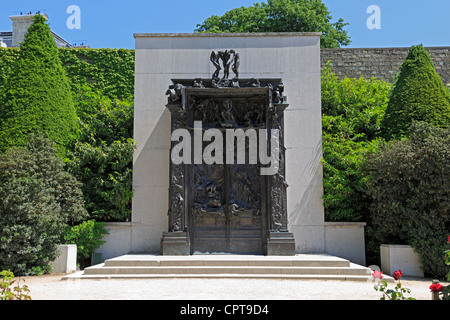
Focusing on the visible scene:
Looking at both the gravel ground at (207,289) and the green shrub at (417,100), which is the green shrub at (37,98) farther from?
the green shrub at (417,100)

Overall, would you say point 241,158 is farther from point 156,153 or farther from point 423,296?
point 423,296

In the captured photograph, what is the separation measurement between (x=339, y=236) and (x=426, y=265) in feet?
7.14

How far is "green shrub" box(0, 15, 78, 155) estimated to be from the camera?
1098cm

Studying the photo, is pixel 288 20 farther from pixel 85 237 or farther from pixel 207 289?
pixel 207 289

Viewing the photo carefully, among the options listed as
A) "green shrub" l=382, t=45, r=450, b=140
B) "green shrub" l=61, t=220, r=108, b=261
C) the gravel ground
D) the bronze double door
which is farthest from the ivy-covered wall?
"green shrub" l=382, t=45, r=450, b=140

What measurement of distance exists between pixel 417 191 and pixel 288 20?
17.8 metres

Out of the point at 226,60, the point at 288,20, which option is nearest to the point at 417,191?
the point at 226,60

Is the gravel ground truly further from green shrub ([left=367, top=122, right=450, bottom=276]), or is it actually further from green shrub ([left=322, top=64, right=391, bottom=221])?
green shrub ([left=322, top=64, right=391, bottom=221])

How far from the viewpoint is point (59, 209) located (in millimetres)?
9398

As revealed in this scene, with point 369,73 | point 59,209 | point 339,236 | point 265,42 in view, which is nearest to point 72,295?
point 59,209

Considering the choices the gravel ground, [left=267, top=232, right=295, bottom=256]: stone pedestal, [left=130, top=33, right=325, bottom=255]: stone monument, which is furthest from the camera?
[left=130, top=33, right=325, bottom=255]: stone monument

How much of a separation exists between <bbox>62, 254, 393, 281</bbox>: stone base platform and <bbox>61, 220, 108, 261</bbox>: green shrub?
5.44 feet

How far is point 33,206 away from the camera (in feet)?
29.0

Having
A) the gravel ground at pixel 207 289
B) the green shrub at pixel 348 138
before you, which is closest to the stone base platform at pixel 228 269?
the gravel ground at pixel 207 289
